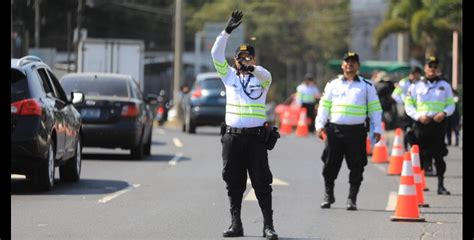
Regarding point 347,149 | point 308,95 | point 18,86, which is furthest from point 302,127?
point 18,86

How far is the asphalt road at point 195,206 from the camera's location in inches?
462

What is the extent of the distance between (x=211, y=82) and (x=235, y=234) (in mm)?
21347

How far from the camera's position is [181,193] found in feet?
51.3

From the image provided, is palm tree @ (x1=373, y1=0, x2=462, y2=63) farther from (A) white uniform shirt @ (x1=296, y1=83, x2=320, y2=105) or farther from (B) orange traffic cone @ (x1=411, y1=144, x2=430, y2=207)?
(B) orange traffic cone @ (x1=411, y1=144, x2=430, y2=207)

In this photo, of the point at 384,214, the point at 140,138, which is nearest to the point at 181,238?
the point at 384,214

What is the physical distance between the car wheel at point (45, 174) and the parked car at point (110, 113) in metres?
5.88

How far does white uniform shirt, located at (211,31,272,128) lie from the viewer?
11.1 m

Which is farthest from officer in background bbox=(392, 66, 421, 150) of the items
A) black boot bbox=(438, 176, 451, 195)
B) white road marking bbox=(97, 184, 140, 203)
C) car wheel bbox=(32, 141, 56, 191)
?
car wheel bbox=(32, 141, 56, 191)

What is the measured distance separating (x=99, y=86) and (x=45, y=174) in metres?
7.28

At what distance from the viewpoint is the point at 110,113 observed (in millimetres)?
21297

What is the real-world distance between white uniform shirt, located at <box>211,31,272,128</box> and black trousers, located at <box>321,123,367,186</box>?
315 cm

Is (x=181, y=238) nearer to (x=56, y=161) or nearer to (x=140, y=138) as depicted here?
(x=56, y=161)

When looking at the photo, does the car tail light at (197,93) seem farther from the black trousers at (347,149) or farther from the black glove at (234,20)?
the black glove at (234,20)

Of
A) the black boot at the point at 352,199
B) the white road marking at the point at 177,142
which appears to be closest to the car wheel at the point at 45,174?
the black boot at the point at 352,199
